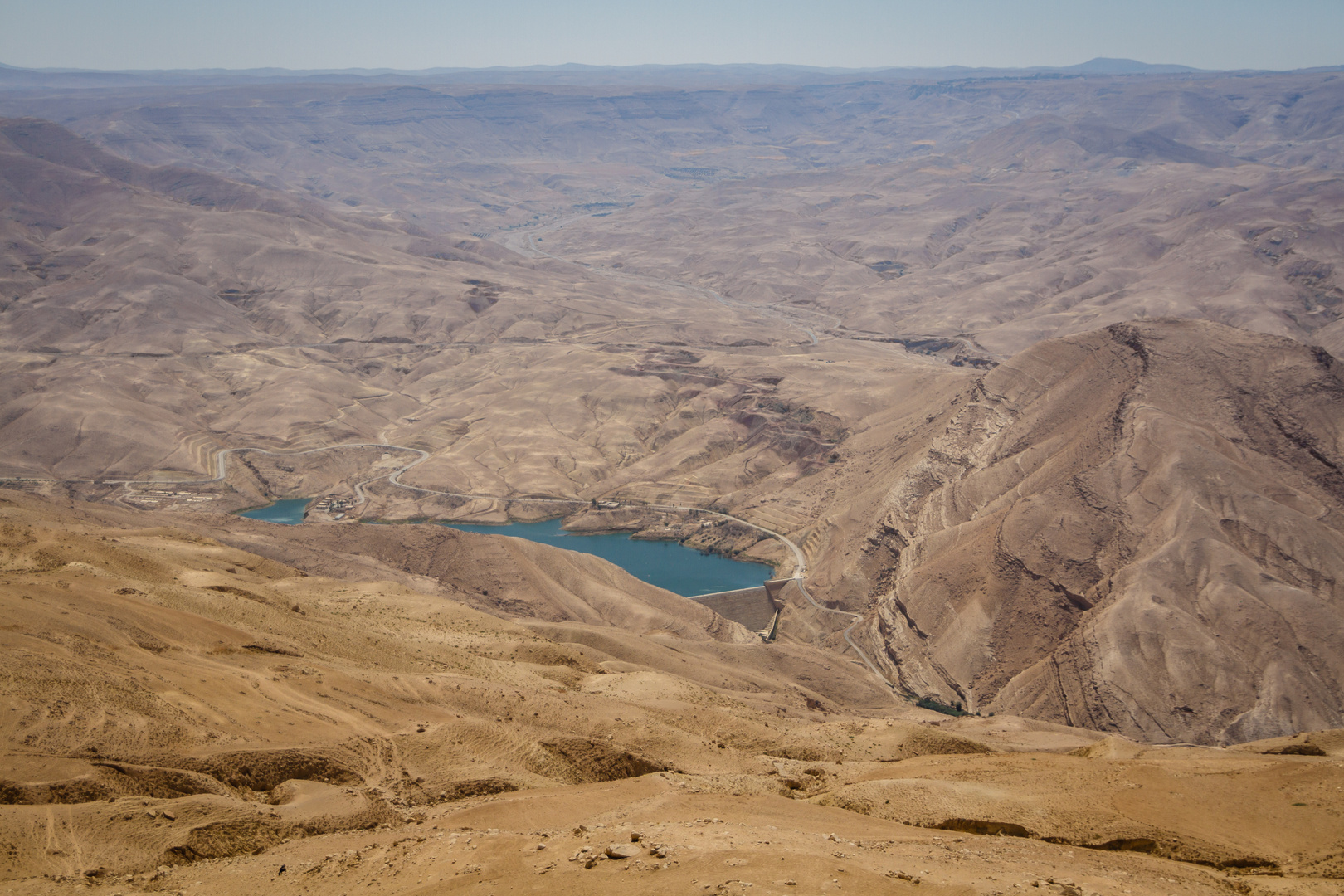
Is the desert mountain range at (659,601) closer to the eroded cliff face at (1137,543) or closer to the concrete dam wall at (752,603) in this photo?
the eroded cliff face at (1137,543)

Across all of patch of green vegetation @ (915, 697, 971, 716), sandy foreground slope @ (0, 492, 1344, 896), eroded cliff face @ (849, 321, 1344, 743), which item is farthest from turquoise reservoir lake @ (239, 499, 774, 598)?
sandy foreground slope @ (0, 492, 1344, 896)

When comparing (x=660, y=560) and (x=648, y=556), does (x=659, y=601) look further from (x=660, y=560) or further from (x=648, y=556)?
(x=648, y=556)

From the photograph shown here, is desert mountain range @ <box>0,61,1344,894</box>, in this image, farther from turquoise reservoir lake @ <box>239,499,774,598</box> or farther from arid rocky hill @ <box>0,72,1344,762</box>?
turquoise reservoir lake @ <box>239,499,774,598</box>

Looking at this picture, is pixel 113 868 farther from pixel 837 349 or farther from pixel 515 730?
pixel 837 349

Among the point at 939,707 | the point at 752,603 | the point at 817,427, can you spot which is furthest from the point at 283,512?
the point at 939,707

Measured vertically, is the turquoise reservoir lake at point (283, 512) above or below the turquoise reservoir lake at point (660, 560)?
above

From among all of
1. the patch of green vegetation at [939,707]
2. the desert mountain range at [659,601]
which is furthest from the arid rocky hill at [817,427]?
the patch of green vegetation at [939,707]
